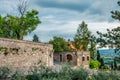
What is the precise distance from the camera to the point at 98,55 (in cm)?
6881

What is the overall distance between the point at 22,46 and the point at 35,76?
1866 centimetres

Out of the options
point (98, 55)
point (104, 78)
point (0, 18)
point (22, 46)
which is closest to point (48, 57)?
point (22, 46)

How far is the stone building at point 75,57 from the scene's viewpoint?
60678 millimetres

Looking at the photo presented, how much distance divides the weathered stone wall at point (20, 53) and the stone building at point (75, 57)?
22097 mm

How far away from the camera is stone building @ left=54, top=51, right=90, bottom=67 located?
60.7 m

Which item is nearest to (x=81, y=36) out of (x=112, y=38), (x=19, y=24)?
(x=19, y=24)

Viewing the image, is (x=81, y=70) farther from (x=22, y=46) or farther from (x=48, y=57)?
(x=48, y=57)

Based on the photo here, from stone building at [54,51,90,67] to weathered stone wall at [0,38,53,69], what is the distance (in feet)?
72.5

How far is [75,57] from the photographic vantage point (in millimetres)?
60969

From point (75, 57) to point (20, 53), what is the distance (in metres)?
28.2

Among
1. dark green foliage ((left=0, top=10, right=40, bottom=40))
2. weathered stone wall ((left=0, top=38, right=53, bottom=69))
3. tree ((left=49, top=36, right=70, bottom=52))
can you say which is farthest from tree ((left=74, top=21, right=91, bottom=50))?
weathered stone wall ((left=0, top=38, right=53, bottom=69))

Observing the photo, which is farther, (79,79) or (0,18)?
(0,18)

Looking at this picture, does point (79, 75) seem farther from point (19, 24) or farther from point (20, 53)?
point (19, 24)

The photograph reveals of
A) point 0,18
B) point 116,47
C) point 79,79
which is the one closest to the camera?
point 79,79
